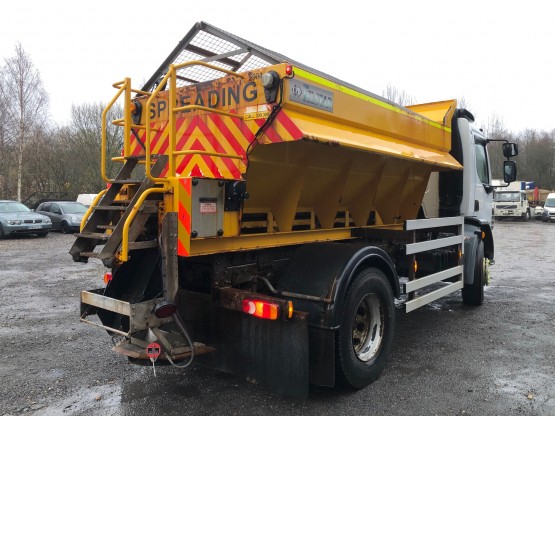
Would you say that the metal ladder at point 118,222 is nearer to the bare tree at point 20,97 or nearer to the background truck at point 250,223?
the background truck at point 250,223

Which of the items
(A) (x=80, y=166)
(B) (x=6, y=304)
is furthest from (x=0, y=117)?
(B) (x=6, y=304)

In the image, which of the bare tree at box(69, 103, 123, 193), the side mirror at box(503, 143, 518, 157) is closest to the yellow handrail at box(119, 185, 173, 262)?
the side mirror at box(503, 143, 518, 157)

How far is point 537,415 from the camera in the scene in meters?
4.06

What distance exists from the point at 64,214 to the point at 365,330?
782 inches

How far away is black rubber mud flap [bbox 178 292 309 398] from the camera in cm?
389

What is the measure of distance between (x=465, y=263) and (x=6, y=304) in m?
7.13

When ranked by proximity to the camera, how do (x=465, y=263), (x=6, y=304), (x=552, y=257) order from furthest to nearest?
(x=552, y=257) → (x=6, y=304) → (x=465, y=263)

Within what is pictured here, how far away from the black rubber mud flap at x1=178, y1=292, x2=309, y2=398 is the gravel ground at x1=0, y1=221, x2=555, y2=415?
0.29 m

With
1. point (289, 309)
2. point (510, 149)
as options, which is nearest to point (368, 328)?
point (289, 309)

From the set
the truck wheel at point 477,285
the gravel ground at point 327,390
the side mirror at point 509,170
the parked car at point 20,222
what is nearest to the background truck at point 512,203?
the side mirror at point 509,170

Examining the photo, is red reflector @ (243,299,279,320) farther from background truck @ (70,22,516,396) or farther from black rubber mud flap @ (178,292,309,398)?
black rubber mud flap @ (178,292,309,398)

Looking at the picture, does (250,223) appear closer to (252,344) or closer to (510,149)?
(252,344)

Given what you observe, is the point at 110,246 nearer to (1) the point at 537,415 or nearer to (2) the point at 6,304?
(1) the point at 537,415

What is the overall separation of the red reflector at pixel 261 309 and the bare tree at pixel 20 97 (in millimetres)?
A: 28283
